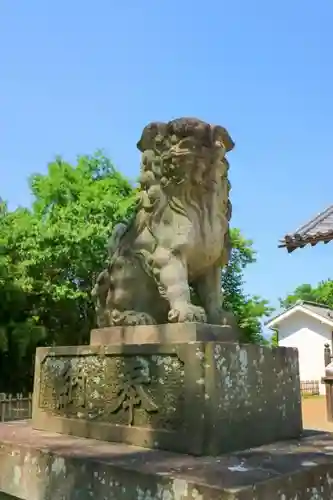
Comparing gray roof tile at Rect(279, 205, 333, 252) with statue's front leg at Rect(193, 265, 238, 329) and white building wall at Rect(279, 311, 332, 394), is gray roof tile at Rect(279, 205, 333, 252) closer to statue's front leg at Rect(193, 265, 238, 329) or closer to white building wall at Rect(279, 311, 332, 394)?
statue's front leg at Rect(193, 265, 238, 329)

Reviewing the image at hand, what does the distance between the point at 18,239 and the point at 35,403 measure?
1044 cm

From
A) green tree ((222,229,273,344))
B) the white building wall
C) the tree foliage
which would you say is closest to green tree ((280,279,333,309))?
the white building wall

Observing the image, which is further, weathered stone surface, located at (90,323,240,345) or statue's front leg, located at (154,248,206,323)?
statue's front leg, located at (154,248,206,323)

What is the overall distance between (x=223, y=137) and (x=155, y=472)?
2.45m

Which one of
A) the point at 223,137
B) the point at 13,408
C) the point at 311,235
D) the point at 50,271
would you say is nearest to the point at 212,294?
the point at 223,137

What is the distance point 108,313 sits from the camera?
13.2 feet

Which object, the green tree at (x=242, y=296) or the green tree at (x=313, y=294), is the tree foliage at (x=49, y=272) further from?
the green tree at (x=313, y=294)

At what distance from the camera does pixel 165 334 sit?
3516 mm

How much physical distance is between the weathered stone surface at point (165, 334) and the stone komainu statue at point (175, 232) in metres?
0.08

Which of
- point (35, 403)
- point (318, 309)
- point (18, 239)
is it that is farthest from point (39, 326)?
point (318, 309)

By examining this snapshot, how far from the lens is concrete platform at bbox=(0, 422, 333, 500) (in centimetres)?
244

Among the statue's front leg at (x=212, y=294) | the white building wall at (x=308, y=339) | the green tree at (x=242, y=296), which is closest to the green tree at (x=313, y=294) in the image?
the white building wall at (x=308, y=339)

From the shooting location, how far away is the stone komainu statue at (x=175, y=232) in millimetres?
3711

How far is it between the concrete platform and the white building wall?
91.3 ft
